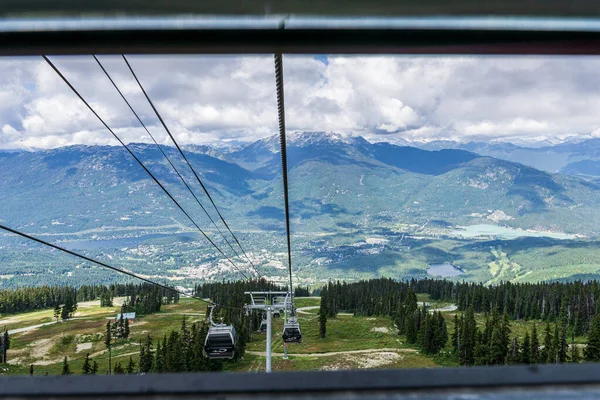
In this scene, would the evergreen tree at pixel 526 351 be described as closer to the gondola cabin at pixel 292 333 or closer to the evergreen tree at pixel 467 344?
the evergreen tree at pixel 467 344

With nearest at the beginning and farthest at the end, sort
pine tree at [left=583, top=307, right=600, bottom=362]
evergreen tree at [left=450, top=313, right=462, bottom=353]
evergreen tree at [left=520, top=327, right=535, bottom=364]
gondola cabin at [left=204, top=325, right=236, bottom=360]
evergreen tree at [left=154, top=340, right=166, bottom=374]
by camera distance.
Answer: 1. gondola cabin at [left=204, top=325, right=236, bottom=360]
2. pine tree at [left=583, top=307, right=600, bottom=362]
3. evergreen tree at [left=520, top=327, right=535, bottom=364]
4. evergreen tree at [left=154, top=340, right=166, bottom=374]
5. evergreen tree at [left=450, top=313, right=462, bottom=353]

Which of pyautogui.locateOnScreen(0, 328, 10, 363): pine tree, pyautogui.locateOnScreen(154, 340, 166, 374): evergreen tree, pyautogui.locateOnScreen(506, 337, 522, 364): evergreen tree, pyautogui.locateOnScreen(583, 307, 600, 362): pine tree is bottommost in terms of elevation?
pyautogui.locateOnScreen(0, 328, 10, 363): pine tree

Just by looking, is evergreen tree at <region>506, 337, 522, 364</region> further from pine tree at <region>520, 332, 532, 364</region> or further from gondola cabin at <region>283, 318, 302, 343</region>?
gondola cabin at <region>283, 318, 302, 343</region>

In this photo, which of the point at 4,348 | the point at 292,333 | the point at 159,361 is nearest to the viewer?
the point at 292,333

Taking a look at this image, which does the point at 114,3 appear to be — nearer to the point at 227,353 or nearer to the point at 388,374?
the point at 388,374

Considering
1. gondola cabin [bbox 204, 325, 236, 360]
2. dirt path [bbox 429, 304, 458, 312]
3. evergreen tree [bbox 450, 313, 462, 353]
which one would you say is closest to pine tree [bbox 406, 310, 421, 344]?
evergreen tree [bbox 450, 313, 462, 353]

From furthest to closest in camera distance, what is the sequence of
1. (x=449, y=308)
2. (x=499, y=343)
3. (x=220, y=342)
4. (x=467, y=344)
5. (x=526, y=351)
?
1. (x=449, y=308)
2. (x=467, y=344)
3. (x=499, y=343)
4. (x=526, y=351)
5. (x=220, y=342)

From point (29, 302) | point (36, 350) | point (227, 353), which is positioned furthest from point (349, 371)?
point (29, 302)

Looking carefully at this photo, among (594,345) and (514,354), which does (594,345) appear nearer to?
(594,345)

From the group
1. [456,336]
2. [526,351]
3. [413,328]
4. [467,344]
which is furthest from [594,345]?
[413,328]
